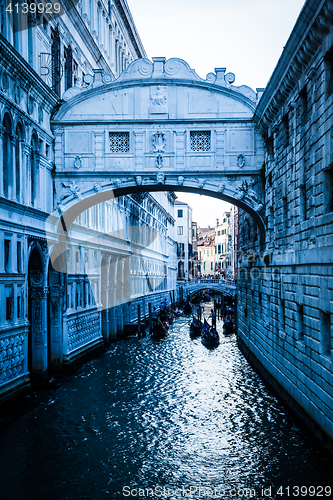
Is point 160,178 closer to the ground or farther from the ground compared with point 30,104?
closer to the ground

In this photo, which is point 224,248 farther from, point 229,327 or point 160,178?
point 160,178

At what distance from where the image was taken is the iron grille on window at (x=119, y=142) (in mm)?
14539

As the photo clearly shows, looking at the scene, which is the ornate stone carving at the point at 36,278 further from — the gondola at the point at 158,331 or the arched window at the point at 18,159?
the gondola at the point at 158,331

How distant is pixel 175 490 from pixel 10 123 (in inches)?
324

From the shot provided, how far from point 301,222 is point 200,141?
513cm

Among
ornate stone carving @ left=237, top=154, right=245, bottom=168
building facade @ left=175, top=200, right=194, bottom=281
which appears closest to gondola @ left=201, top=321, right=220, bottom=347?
ornate stone carving @ left=237, top=154, right=245, bottom=168

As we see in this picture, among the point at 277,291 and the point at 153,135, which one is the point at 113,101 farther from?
the point at 277,291

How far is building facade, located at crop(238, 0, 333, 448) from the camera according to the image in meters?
8.41

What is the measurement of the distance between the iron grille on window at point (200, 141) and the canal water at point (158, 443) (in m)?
6.59

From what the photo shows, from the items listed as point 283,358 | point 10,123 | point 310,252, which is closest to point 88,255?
point 10,123

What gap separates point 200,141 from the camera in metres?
14.5

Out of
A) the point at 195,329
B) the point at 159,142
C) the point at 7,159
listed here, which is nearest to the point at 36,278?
the point at 7,159

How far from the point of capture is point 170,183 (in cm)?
1445

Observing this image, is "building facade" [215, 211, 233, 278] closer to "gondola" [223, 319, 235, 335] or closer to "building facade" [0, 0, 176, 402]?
"gondola" [223, 319, 235, 335]
